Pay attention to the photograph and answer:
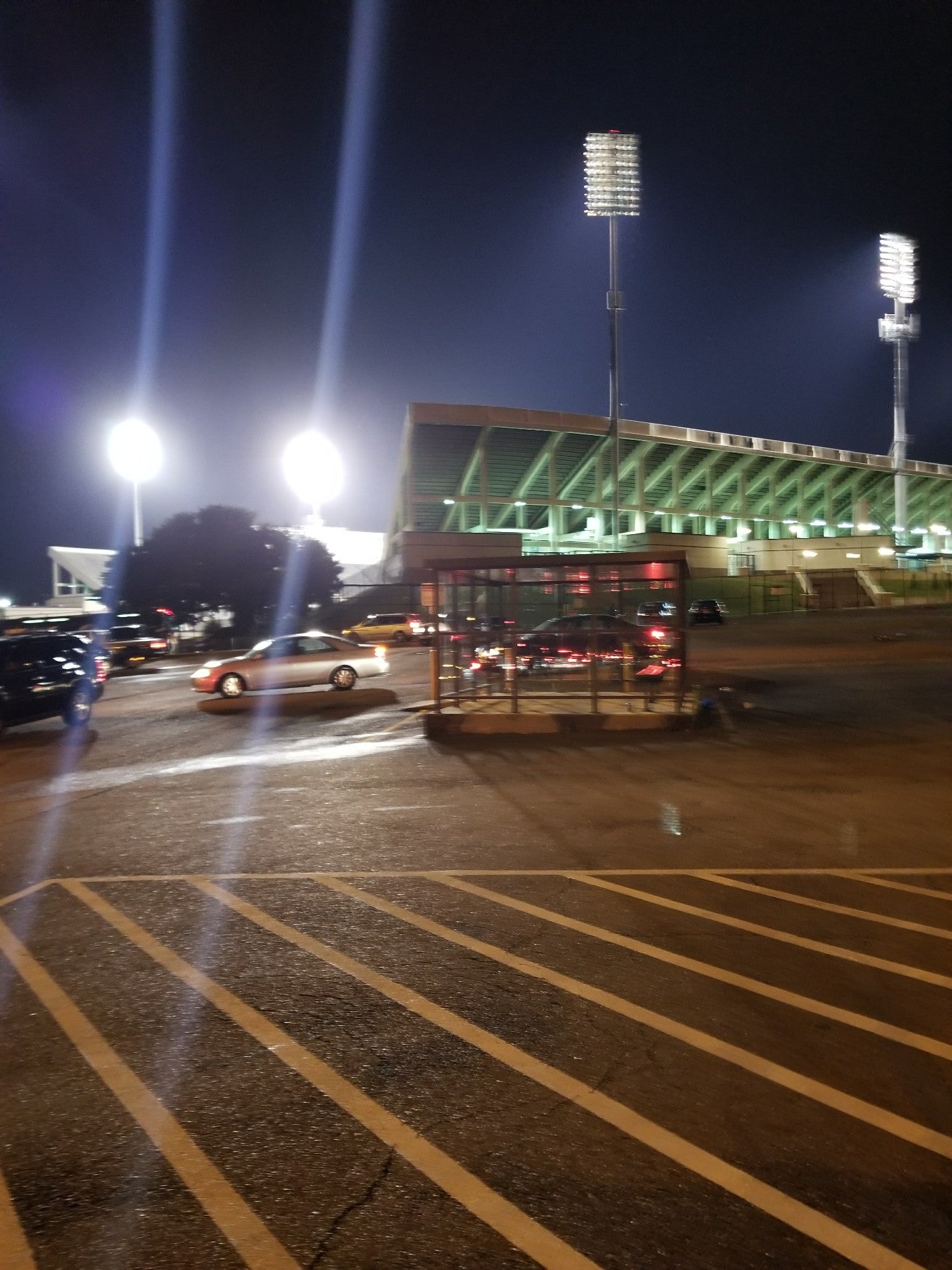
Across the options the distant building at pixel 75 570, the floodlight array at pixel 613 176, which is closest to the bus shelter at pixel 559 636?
the floodlight array at pixel 613 176

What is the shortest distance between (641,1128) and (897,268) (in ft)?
260

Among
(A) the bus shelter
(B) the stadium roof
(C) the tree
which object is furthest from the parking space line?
(B) the stadium roof

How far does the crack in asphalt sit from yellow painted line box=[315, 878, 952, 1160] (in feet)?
5.13

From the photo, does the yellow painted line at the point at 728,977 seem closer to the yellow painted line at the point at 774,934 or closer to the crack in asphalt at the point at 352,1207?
the yellow painted line at the point at 774,934

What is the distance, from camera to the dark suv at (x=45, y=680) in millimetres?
16750

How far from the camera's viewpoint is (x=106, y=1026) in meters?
4.73

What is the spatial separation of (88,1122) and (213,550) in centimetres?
5124

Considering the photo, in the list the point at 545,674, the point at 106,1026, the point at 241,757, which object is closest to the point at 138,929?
the point at 106,1026

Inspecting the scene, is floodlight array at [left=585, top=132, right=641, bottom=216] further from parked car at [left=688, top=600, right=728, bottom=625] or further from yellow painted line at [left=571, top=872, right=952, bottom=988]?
yellow painted line at [left=571, top=872, right=952, bottom=988]

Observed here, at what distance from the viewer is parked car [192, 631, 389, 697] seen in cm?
2123

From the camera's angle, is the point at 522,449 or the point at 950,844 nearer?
the point at 950,844

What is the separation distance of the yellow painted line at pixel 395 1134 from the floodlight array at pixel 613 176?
44.8m

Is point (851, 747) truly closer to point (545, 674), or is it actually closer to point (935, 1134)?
point (545, 674)

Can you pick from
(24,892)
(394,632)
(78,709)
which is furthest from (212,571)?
(24,892)
